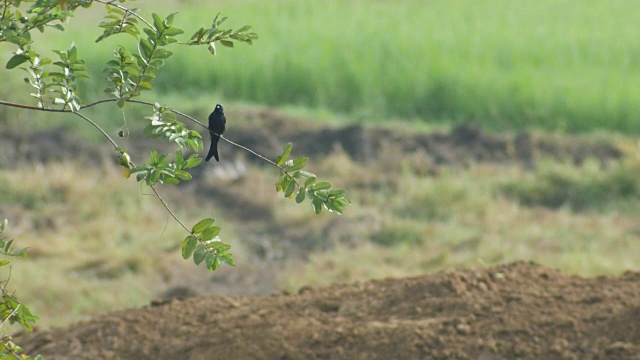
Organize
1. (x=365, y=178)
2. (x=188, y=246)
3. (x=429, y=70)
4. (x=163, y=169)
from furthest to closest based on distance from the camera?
1. (x=429, y=70)
2. (x=365, y=178)
3. (x=188, y=246)
4. (x=163, y=169)

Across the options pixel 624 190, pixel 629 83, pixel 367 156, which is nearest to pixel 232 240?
pixel 367 156

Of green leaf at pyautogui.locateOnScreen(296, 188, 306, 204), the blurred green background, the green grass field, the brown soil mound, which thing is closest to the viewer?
green leaf at pyautogui.locateOnScreen(296, 188, 306, 204)

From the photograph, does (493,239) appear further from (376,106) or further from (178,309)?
(376,106)

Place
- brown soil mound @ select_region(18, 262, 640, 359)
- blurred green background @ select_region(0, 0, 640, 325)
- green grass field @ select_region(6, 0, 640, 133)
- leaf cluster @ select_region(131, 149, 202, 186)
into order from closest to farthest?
leaf cluster @ select_region(131, 149, 202, 186) < brown soil mound @ select_region(18, 262, 640, 359) < blurred green background @ select_region(0, 0, 640, 325) < green grass field @ select_region(6, 0, 640, 133)

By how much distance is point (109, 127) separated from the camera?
9617 millimetres

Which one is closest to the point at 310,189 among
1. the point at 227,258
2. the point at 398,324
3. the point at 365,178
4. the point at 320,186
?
the point at 320,186

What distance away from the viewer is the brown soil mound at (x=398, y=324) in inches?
130

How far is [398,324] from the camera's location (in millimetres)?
A: 3471

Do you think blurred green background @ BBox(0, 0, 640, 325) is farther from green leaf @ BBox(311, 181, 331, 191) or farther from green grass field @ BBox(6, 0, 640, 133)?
green leaf @ BBox(311, 181, 331, 191)

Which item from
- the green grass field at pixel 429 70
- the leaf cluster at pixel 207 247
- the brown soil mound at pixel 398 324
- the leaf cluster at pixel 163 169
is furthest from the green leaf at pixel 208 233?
the green grass field at pixel 429 70

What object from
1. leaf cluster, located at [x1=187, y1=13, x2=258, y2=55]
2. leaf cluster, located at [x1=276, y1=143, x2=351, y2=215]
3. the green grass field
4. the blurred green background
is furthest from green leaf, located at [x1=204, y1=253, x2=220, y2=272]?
the green grass field

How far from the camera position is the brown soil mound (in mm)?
3299

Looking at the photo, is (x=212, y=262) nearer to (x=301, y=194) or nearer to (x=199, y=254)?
(x=199, y=254)

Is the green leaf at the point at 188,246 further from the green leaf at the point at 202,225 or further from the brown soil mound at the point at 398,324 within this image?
the brown soil mound at the point at 398,324
